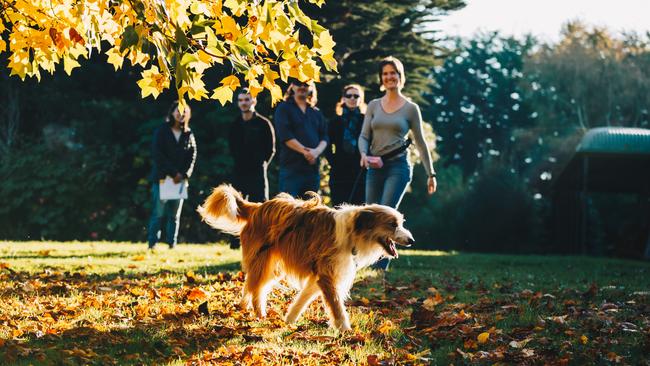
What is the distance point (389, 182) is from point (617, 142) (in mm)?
14809

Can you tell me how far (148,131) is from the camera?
20.5 metres

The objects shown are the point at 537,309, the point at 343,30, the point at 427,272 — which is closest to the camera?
the point at 537,309

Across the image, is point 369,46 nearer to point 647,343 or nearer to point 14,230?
point 14,230

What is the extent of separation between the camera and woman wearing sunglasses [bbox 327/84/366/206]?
9805 millimetres

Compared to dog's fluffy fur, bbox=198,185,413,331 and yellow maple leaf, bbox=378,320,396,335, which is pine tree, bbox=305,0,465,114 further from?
yellow maple leaf, bbox=378,320,396,335

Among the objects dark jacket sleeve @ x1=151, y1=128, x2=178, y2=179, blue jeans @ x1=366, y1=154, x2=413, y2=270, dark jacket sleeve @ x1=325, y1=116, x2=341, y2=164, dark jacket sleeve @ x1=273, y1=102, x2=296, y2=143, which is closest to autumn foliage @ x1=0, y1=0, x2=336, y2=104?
blue jeans @ x1=366, y1=154, x2=413, y2=270

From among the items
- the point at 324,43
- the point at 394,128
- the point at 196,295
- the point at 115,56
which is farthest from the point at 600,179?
the point at 324,43

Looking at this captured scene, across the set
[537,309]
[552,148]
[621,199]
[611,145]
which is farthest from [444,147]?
[537,309]

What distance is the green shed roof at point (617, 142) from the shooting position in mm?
21203

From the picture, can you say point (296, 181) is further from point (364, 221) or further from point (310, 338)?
point (310, 338)

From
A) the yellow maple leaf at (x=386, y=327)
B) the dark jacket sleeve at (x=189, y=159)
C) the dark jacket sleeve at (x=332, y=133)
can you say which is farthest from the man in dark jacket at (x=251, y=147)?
the yellow maple leaf at (x=386, y=327)

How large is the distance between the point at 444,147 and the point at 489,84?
776 cm

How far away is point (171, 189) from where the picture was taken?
1170 centimetres

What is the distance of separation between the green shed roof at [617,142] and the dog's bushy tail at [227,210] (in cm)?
1705
